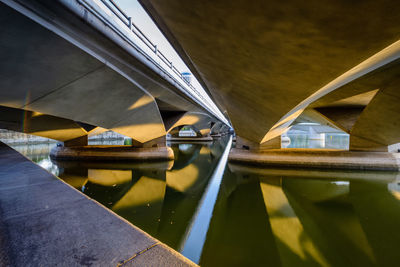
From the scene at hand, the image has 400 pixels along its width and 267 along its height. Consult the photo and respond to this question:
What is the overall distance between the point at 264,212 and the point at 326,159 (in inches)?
352

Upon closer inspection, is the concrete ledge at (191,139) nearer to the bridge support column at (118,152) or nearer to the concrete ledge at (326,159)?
the bridge support column at (118,152)

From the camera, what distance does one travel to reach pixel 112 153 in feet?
49.3

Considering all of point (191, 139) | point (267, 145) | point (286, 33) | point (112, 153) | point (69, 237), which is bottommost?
point (112, 153)

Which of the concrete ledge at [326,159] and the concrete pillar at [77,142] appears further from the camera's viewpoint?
the concrete pillar at [77,142]

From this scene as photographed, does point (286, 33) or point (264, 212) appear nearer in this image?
point (286, 33)

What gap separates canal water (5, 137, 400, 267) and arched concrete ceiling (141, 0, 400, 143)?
12.7 feet

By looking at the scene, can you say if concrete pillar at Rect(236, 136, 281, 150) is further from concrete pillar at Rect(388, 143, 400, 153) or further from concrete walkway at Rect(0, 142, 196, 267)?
concrete walkway at Rect(0, 142, 196, 267)

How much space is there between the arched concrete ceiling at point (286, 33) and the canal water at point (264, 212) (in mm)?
3880

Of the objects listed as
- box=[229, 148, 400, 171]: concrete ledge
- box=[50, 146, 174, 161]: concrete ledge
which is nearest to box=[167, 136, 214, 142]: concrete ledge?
box=[50, 146, 174, 161]: concrete ledge

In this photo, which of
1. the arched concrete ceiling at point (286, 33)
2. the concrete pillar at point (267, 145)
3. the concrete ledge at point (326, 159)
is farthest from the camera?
the concrete pillar at point (267, 145)

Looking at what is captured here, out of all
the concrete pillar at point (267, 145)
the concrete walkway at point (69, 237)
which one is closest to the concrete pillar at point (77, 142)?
the concrete pillar at point (267, 145)

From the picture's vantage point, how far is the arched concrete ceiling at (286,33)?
64.9 inches

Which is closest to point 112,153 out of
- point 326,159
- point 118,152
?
point 118,152

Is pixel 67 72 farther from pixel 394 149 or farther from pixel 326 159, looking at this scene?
pixel 394 149
